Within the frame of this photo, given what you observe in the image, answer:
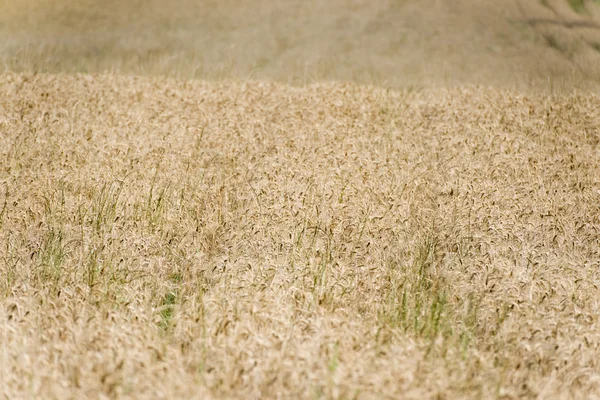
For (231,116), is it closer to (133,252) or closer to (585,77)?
(133,252)

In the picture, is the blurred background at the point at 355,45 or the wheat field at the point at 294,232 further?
the blurred background at the point at 355,45

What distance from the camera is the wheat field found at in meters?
3.30

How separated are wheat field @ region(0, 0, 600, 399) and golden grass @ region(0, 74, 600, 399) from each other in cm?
2

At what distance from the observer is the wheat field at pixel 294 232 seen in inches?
130

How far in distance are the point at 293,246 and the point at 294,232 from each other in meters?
0.23

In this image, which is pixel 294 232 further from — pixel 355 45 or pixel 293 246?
pixel 355 45

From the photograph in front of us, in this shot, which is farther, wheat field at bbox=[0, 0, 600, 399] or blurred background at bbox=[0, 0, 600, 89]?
blurred background at bbox=[0, 0, 600, 89]

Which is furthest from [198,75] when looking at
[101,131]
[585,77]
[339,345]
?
[339,345]

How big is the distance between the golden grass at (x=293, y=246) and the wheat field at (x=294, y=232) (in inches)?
0.8

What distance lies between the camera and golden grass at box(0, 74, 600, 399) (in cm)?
328

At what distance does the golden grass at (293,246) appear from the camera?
3.28 meters

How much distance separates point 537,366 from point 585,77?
981 cm

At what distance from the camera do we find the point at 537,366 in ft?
11.7

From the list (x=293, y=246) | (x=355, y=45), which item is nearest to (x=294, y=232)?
(x=293, y=246)
